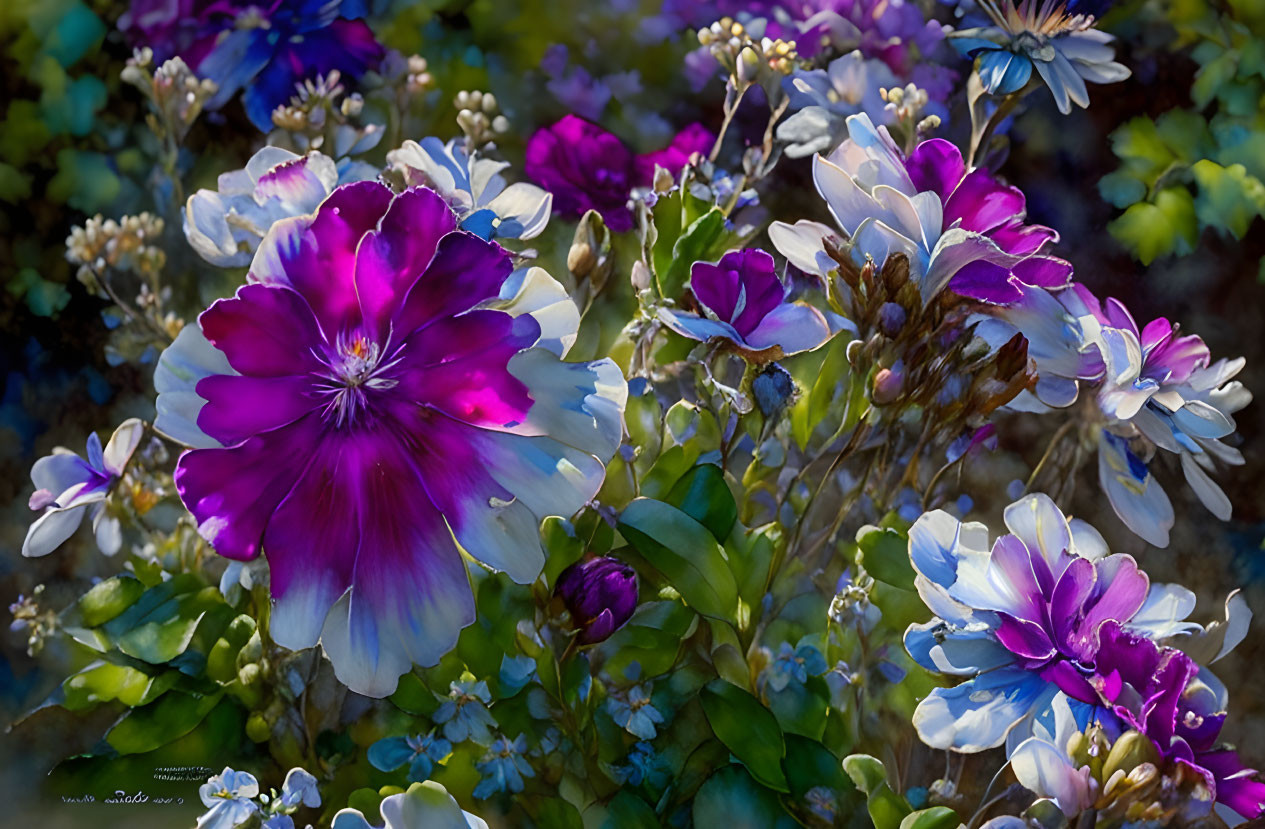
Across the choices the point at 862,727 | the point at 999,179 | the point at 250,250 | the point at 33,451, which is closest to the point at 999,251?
the point at 999,179

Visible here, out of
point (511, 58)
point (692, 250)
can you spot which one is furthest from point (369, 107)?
point (692, 250)

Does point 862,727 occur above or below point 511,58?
below

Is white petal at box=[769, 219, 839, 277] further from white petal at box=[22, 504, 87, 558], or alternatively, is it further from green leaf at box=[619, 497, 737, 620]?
white petal at box=[22, 504, 87, 558]

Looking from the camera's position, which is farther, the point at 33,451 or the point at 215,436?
the point at 33,451

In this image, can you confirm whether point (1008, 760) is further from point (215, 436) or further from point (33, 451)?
point (33, 451)

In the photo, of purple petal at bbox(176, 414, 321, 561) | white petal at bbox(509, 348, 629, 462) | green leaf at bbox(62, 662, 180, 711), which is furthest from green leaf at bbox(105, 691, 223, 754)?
white petal at bbox(509, 348, 629, 462)

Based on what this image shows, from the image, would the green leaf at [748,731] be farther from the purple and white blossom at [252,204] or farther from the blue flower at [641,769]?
the purple and white blossom at [252,204]

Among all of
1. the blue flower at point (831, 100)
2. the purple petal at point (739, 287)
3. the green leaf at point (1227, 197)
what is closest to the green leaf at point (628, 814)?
the purple petal at point (739, 287)
